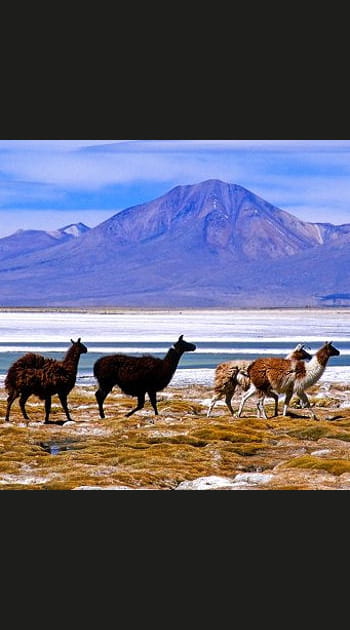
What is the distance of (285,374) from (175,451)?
361 centimetres

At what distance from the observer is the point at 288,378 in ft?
74.7

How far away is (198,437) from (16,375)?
395 cm

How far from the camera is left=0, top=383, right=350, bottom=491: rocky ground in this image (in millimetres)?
18438

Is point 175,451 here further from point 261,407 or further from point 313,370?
point 313,370

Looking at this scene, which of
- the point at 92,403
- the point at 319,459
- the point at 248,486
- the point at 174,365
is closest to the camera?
the point at 248,486

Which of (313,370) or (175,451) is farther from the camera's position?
(313,370)

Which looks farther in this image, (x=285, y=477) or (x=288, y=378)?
(x=288, y=378)

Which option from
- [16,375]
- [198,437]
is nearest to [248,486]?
[198,437]

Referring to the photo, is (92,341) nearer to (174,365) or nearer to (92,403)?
(92,403)

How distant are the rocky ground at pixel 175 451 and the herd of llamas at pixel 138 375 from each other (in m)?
Answer: 0.58

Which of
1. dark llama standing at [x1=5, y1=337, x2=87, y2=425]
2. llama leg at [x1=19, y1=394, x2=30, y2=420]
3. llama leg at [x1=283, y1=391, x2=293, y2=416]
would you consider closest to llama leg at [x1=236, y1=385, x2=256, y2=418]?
llama leg at [x1=283, y1=391, x2=293, y2=416]

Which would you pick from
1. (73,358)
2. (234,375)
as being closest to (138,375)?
(73,358)

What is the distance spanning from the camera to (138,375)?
22.5 metres

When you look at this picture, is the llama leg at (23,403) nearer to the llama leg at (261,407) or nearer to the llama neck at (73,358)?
the llama neck at (73,358)
